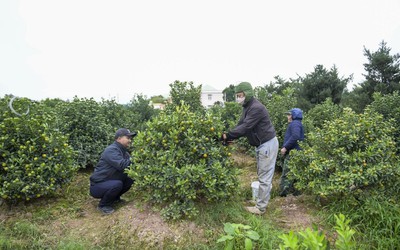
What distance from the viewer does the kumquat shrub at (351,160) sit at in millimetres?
3619

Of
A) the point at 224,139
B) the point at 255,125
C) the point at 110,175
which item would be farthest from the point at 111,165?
the point at 255,125

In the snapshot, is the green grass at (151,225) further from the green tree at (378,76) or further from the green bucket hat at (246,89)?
the green tree at (378,76)

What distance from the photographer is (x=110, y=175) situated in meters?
4.12

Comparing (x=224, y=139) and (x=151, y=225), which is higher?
(x=224, y=139)

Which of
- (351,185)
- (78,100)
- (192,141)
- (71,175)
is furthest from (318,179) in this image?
(78,100)

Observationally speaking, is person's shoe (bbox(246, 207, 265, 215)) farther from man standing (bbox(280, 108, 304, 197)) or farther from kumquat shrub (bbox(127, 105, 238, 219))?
man standing (bbox(280, 108, 304, 197))

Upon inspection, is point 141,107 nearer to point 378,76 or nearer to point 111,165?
point 111,165

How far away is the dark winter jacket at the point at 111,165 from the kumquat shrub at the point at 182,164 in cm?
31

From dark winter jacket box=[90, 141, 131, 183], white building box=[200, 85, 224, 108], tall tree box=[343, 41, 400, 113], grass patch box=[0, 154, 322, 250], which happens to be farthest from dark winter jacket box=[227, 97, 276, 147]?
white building box=[200, 85, 224, 108]

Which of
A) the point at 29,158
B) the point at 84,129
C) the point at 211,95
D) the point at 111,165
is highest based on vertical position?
the point at 211,95

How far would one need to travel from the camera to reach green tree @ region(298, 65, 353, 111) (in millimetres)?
11078

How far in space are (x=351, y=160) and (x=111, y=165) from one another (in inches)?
143

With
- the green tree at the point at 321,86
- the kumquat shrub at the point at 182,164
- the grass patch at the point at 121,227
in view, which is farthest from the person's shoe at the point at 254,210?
the green tree at the point at 321,86

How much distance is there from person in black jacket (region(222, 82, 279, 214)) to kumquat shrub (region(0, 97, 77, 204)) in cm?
268
